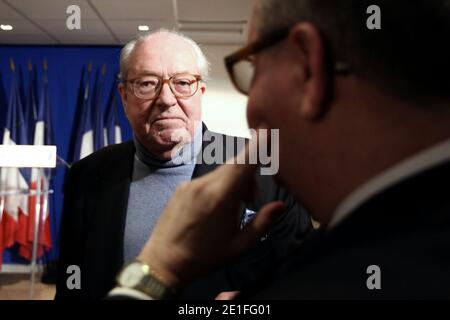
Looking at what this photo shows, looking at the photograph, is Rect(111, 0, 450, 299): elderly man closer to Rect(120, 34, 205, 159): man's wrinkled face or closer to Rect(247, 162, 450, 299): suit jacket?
Rect(247, 162, 450, 299): suit jacket

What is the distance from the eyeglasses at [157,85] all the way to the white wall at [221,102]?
2880 millimetres

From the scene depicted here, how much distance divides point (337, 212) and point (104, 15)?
3.46 metres

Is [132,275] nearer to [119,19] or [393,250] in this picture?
[393,250]

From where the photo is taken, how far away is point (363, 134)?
375mm

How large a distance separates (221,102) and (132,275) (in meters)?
3.72

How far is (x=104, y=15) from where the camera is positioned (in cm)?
345

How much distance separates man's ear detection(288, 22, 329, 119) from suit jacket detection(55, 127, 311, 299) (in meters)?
0.57

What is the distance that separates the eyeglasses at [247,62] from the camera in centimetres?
40

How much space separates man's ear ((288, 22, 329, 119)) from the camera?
0.38m

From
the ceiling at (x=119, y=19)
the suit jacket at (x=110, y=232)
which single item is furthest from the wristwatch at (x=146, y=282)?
the ceiling at (x=119, y=19)

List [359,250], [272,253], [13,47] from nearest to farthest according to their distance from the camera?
[359,250], [272,253], [13,47]
